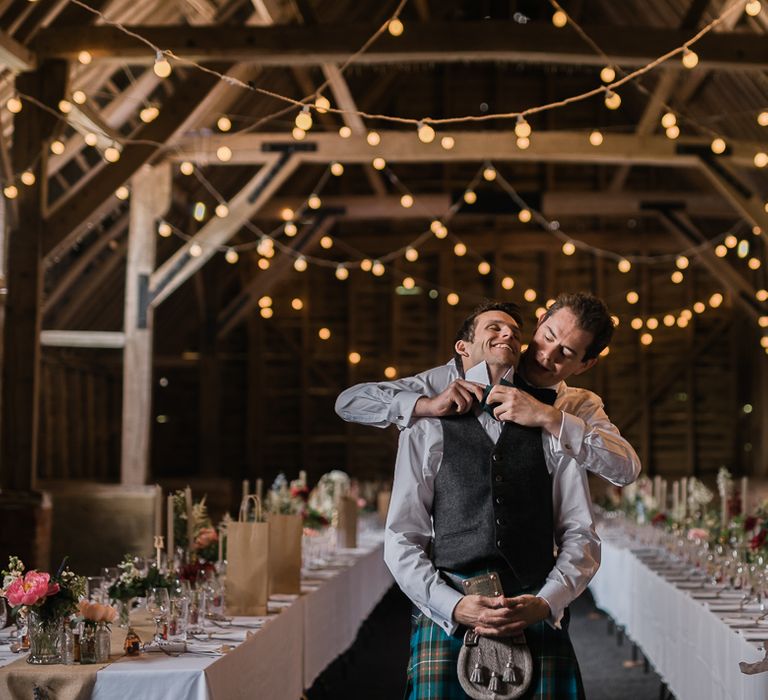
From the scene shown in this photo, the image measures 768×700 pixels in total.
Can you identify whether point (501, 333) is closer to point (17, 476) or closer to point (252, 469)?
point (17, 476)

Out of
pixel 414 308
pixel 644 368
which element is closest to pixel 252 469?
pixel 414 308

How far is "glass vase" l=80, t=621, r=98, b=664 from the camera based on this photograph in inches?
121

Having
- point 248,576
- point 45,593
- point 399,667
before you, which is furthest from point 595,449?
point 399,667

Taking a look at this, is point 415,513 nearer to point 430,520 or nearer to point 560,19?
point 430,520

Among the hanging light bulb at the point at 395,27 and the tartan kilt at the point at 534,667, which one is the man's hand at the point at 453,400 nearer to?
the tartan kilt at the point at 534,667

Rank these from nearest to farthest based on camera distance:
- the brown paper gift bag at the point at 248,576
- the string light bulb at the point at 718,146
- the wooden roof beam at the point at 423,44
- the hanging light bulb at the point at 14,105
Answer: the brown paper gift bag at the point at 248,576 → the hanging light bulb at the point at 14,105 → the wooden roof beam at the point at 423,44 → the string light bulb at the point at 718,146

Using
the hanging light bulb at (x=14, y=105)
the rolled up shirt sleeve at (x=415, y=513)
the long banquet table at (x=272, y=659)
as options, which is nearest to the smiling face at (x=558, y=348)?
the rolled up shirt sleeve at (x=415, y=513)

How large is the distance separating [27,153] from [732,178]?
17.4 ft

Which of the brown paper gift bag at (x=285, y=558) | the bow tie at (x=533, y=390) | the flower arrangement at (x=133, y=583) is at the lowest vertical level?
the brown paper gift bag at (x=285, y=558)

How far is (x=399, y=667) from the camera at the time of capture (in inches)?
262

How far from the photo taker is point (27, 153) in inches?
297

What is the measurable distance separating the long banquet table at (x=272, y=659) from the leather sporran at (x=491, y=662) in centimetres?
92

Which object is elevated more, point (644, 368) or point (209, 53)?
point (209, 53)

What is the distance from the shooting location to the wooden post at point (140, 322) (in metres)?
9.21
